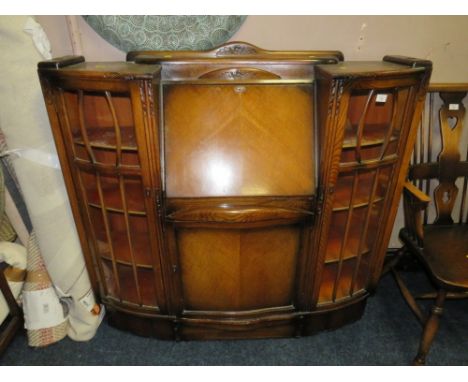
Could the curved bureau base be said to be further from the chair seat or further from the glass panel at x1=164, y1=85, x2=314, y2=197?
the glass panel at x1=164, y1=85, x2=314, y2=197

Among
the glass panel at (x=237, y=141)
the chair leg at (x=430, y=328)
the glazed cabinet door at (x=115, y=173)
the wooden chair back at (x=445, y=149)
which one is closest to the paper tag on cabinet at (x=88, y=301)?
the glazed cabinet door at (x=115, y=173)

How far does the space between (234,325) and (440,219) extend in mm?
1236

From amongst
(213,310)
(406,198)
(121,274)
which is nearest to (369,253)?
(406,198)

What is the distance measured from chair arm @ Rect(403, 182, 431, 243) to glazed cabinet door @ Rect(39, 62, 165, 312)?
1.10 m

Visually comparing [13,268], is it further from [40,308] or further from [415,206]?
[415,206]

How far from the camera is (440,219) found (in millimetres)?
1755

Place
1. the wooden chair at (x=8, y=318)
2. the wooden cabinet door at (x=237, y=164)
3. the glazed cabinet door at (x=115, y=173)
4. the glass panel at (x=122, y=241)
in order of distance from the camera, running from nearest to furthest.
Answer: the glazed cabinet door at (x=115, y=173) < the wooden cabinet door at (x=237, y=164) < the glass panel at (x=122, y=241) < the wooden chair at (x=8, y=318)

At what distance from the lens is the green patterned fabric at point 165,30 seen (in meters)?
1.49

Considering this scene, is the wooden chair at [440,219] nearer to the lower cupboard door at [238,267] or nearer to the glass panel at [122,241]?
the lower cupboard door at [238,267]

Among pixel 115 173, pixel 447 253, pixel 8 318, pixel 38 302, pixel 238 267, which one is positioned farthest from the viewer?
pixel 8 318

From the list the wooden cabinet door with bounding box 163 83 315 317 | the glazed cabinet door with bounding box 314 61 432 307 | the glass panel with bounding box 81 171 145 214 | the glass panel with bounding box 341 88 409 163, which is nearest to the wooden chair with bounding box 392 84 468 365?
the glazed cabinet door with bounding box 314 61 432 307

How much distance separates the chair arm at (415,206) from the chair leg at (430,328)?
0.27m

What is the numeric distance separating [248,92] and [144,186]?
0.55m

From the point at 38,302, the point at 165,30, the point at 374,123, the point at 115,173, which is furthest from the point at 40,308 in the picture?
the point at 374,123
